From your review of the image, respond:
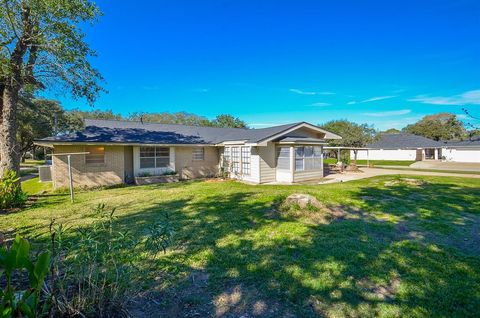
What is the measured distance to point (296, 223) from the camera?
20.3 feet

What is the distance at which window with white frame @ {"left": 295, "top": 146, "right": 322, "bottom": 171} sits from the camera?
579 inches

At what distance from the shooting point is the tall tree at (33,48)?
9.48m

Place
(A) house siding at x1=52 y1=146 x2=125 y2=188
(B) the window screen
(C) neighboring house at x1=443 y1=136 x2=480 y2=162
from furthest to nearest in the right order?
1. (C) neighboring house at x1=443 y1=136 x2=480 y2=162
2. (B) the window screen
3. (A) house siding at x1=52 y1=146 x2=125 y2=188

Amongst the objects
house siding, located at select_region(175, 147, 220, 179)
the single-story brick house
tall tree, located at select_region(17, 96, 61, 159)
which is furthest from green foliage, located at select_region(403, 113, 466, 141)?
tall tree, located at select_region(17, 96, 61, 159)

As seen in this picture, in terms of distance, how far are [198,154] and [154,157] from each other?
296 centimetres

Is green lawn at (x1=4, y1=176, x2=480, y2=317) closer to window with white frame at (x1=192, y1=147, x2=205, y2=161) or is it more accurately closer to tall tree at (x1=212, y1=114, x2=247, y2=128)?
window with white frame at (x1=192, y1=147, x2=205, y2=161)

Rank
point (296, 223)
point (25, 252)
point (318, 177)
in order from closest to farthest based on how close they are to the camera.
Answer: point (25, 252) → point (296, 223) → point (318, 177)

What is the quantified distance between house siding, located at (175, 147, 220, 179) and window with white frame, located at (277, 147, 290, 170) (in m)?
4.69

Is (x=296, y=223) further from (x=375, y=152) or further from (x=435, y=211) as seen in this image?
(x=375, y=152)

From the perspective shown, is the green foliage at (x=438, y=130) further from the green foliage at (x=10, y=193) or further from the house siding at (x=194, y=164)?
the green foliage at (x=10, y=193)

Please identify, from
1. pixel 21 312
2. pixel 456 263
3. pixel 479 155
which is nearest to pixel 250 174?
pixel 456 263

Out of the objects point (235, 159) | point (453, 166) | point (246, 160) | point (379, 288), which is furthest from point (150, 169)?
point (453, 166)

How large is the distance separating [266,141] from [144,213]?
8.21 m

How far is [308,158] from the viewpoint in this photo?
1524cm
